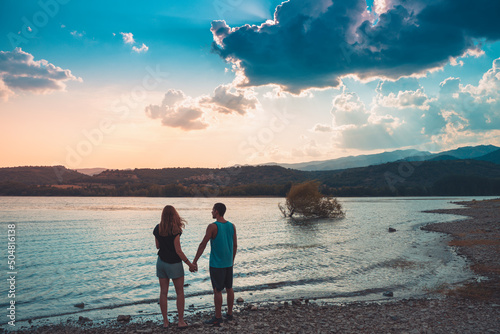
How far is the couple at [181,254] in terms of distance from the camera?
30.7ft

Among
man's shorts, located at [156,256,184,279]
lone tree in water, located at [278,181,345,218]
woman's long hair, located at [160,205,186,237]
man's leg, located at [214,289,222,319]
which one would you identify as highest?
woman's long hair, located at [160,205,186,237]

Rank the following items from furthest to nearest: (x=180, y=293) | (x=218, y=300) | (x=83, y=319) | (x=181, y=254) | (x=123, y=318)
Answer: (x=83, y=319) → (x=123, y=318) → (x=218, y=300) → (x=180, y=293) → (x=181, y=254)

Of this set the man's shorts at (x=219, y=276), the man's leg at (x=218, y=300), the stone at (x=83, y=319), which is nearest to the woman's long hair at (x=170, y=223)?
the man's shorts at (x=219, y=276)

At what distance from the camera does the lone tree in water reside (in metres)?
68.4

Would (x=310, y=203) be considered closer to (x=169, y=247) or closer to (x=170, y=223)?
(x=169, y=247)

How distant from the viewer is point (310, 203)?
6906 cm

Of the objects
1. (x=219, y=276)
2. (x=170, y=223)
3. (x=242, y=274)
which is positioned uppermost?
(x=170, y=223)

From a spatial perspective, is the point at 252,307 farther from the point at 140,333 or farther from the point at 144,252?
the point at 144,252

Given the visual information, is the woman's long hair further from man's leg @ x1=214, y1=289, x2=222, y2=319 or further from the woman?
man's leg @ x1=214, y1=289, x2=222, y2=319

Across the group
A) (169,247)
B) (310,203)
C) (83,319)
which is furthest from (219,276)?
(310,203)

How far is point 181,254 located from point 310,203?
202 ft

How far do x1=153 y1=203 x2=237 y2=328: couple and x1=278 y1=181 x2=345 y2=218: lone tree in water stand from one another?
2293 inches

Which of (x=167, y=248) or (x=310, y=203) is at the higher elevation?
(x=167, y=248)

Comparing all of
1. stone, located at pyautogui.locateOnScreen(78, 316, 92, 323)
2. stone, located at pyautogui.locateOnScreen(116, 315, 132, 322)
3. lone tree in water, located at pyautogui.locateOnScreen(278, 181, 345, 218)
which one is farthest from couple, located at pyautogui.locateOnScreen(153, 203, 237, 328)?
lone tree in water, located at pyautogui.locateOnScreen(278, 181, 345, 218)
